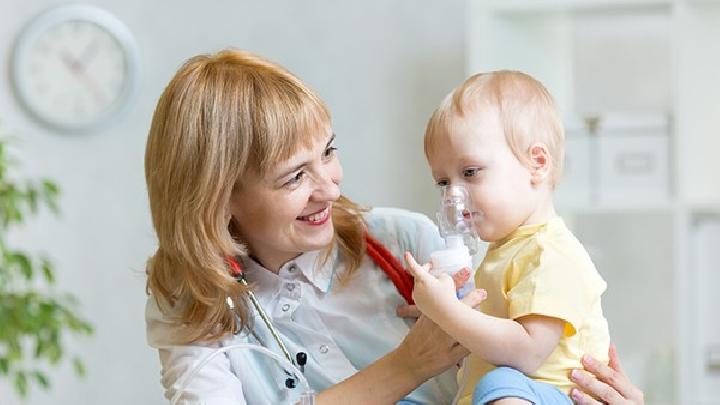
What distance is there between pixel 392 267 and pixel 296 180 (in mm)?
256

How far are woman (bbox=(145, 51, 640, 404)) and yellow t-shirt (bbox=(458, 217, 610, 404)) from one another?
0.12m

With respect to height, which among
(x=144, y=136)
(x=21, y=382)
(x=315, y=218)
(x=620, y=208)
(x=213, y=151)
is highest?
(x=213, y=151)

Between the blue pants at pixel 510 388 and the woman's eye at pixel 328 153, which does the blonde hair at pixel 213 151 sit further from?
the blue pants at pixel 510 388

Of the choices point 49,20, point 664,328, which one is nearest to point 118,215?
point 49,20

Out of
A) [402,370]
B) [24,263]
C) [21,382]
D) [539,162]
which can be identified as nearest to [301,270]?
[402,370]

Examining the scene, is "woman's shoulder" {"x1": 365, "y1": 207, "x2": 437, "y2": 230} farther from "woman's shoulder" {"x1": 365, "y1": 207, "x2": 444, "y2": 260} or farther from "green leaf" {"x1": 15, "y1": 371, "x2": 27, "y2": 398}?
"green leaf" {"x1": 15, "y1": 371, "x2": 27, "y2": 398}

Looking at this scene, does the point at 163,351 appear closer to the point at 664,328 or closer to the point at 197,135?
the point at 197,135

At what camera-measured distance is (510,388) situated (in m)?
1.66

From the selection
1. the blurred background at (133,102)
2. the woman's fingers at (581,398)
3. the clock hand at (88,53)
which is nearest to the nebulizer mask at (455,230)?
the woman's fingers at (581,398)

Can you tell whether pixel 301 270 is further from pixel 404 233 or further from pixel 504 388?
pixel 504 388

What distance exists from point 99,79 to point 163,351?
2741 mm

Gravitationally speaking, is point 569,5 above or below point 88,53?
above

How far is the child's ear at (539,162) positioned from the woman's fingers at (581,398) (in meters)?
0.30

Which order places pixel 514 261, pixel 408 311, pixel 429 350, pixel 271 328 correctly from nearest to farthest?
pixel 514 261 → pixel 429 350 → pixel 271 328 → pixel 408 311
